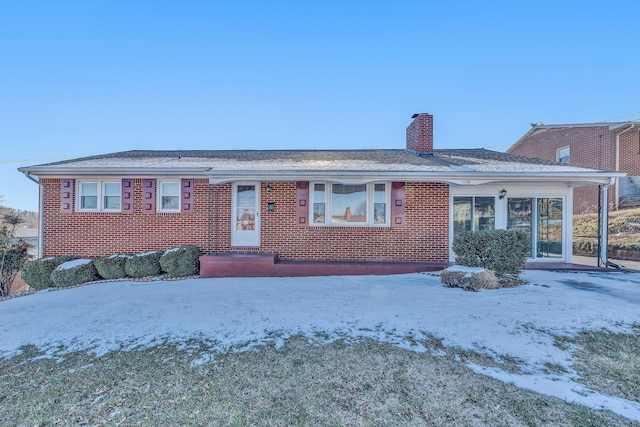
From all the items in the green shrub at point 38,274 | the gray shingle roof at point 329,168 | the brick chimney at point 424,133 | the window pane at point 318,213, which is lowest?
the green shrub at point 38,274

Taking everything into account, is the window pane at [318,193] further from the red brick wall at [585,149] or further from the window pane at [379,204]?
the red brick wall at [585,149]

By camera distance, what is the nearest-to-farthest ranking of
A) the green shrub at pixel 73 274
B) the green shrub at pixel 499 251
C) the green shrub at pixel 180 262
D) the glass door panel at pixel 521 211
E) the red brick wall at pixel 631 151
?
1. the green shrub at pixel 499 251
2. the green shrub at pixel 73 274
3. the green shrub at pixel 180 262
4. the glass door panel at pixel 521 211
5. the red brick wall at pixel 631 151

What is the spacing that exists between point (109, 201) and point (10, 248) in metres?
2.78

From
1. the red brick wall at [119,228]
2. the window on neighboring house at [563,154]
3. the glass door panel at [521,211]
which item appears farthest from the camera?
the window on neighboring house at [563,154]

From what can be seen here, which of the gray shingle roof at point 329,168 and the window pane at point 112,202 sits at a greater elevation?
the gray shingle roof at point 329,168

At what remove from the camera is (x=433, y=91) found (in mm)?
14156

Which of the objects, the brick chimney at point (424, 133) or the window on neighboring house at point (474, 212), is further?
the brick chimney at point (424, 133)

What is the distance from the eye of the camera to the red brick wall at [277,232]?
8.76 m

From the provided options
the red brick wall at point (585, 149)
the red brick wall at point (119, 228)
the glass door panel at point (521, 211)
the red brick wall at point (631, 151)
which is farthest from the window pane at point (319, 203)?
the red brick wall at point (631, 151)

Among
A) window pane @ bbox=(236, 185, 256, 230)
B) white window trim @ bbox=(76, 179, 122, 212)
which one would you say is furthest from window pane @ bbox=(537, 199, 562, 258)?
white window trim @ bbox=(76, 179, 122, 212)

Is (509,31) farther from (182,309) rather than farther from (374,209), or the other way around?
(182,309)

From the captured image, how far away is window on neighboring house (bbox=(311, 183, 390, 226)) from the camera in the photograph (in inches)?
347

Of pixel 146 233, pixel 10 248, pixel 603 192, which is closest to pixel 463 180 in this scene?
pixel 603 192

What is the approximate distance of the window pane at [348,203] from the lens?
8828mm
